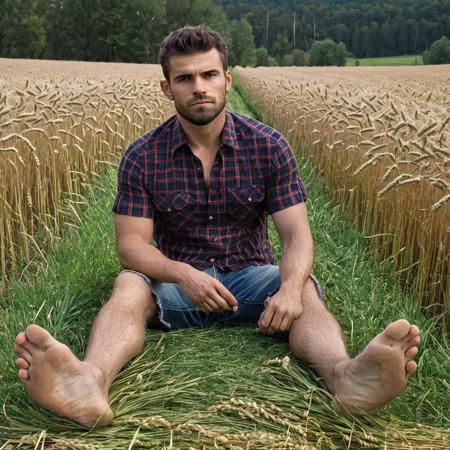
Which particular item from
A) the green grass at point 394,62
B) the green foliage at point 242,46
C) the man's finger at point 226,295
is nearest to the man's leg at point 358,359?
the man's finger at point 226,295

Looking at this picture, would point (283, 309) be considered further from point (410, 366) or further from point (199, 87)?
point (199, 87)

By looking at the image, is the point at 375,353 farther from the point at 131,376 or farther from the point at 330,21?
the point at 330,21

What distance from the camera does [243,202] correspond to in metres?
3.29

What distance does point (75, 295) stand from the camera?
11.9 feet

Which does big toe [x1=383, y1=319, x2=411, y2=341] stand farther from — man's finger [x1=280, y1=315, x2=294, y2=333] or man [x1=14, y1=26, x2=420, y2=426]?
man's finger [x1=280, y1=315, x2=294, y2=333]

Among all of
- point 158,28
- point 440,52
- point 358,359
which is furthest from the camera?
point 440,52

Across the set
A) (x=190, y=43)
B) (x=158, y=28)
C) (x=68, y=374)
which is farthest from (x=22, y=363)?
(x=158, y=28)

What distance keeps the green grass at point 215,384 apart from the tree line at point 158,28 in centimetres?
5596

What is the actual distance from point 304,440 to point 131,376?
2.64 feet

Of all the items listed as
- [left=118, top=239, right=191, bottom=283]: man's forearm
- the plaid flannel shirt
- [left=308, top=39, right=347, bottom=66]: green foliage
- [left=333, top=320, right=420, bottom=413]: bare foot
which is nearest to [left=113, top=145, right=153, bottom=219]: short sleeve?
the plaid flannel shirt

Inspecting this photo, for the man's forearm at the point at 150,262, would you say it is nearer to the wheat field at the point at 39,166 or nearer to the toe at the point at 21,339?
the toe at the point at 21,339

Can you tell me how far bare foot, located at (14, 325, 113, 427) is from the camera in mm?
2285

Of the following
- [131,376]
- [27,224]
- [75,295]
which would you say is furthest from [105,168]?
[131,376]

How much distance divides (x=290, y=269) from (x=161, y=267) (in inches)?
22.9
